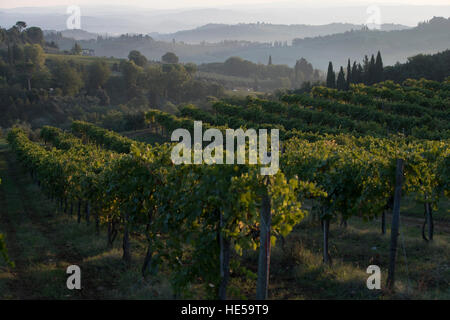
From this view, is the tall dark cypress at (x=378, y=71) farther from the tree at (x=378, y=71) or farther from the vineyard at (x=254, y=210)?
the vineyard at (x=254, y=210)

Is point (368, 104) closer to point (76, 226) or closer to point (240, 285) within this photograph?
point (76, 226)

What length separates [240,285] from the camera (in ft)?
34.0

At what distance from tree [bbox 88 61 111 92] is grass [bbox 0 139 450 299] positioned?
134 metres

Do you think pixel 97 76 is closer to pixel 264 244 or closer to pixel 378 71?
pixel 378 71

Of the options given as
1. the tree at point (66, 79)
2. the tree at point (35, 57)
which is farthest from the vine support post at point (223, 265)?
the tree at point (35, 57)

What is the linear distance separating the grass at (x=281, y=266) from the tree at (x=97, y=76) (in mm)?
134103

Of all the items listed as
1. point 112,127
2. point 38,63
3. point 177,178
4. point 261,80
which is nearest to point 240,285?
point 177,178

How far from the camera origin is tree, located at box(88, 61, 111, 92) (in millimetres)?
143000

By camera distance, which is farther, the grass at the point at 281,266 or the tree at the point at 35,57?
the tree at the point at 35,57

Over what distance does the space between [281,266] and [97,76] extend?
14407cm

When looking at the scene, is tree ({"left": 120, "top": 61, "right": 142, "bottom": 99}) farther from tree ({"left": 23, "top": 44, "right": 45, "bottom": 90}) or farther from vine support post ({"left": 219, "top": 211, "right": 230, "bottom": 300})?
vine support post ({"left": 219, "top": 211, "right": 230, "bottom": 300})

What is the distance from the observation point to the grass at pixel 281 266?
9.85m

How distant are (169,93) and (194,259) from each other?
142847mm

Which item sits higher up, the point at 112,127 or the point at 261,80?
the point at 261,80
